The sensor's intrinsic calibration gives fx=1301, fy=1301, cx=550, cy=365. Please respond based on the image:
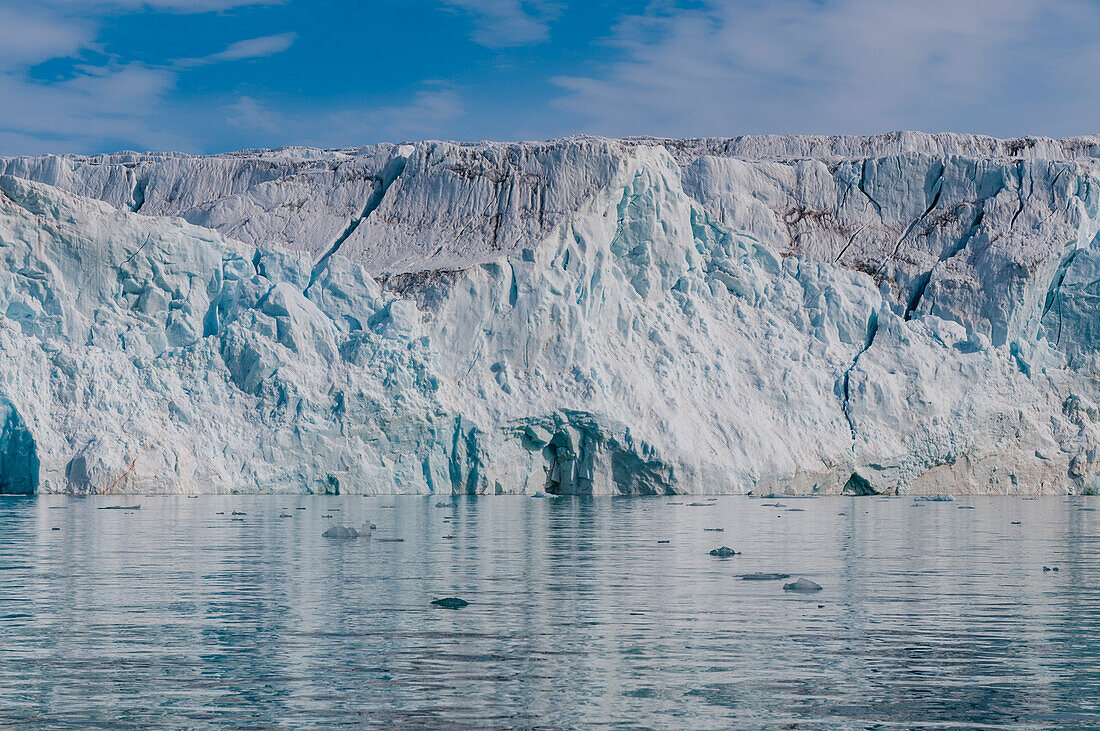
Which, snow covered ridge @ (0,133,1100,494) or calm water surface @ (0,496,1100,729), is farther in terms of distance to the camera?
snow covered ridge @ (0,133,1100,494)

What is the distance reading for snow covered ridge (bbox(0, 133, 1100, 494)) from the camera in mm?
28812

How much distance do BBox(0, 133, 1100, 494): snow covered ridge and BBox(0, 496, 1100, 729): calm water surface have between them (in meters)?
13.5

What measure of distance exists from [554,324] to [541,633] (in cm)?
2383

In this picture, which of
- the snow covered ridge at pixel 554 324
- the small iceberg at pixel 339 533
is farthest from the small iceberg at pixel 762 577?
the snow covered ridge at pixel 554 324

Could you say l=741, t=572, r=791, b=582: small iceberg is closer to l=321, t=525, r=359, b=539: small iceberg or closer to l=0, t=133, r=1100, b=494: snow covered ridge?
l=321, t=525, r=359, b=539: small iceberg

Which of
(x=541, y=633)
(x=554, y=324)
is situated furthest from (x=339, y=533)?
(x=554, y=324)

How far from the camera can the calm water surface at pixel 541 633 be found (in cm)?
541

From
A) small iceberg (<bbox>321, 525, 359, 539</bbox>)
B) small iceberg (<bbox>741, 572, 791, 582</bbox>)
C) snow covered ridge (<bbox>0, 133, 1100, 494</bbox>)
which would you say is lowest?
small iceberg (<bbox>741, 572, 791, 582</bbox>)

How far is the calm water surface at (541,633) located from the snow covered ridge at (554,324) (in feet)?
44.3

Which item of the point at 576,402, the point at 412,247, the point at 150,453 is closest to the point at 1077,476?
the point at 576,402

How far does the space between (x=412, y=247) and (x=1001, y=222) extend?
647 inches

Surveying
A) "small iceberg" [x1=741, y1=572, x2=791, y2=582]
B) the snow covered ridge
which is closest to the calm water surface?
"small iceberg" [x1=741, y1=572, x2=791, y2=582]

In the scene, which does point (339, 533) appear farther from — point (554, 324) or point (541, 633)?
point (554, 324)

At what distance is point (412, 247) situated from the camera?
3441 cm
